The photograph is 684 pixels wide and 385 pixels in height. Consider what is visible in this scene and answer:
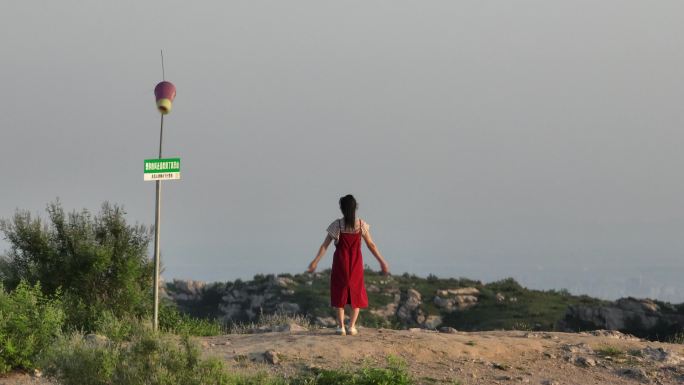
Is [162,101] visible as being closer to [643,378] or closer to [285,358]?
[285,358]

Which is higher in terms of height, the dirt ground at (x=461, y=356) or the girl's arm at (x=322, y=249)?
the girl's arm at (x=322, y=249)

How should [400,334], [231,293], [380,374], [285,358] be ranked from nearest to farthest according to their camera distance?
[380,374]
[285,358]
[400,334]
[231,293]

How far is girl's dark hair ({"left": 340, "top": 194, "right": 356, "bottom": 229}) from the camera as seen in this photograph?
1502 cm

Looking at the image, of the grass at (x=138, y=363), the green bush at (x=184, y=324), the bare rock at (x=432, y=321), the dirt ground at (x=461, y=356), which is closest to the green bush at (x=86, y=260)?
the green bush at (x=184, y=324)

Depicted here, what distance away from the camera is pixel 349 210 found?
15023 millimetres

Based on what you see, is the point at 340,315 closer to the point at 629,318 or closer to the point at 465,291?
the point at 629,318

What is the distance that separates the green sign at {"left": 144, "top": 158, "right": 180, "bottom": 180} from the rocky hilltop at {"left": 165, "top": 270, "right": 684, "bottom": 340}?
23.7m

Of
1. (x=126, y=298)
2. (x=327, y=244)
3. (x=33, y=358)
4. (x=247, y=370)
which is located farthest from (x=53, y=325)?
(x=126, y=298)

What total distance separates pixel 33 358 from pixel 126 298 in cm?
845

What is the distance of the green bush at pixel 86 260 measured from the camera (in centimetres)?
2200

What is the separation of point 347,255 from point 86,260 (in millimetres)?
9881

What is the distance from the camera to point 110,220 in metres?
22.8

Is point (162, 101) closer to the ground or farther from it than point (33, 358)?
farther from it

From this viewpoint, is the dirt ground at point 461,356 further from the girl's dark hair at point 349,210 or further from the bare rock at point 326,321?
the bare rock at point 326,321
